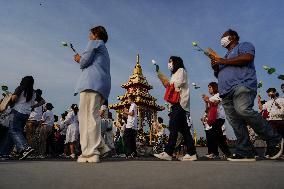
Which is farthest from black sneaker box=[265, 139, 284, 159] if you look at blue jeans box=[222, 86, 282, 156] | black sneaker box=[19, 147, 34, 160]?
black sneaker box=[19, 147, 34, 160]

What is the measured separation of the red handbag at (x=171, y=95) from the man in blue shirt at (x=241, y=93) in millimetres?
873

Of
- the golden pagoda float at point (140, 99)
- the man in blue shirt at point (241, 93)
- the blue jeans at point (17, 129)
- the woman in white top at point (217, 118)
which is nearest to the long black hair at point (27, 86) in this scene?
the blue jeans at point (17, 129)

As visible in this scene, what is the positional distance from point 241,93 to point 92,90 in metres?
2.13

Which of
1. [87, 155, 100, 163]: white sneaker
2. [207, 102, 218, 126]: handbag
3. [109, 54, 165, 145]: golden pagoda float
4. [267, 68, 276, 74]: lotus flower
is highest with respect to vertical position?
[109, 54, 165, 145]: golden pagoda float

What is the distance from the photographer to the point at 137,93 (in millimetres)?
47094

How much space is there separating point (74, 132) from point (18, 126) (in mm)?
4056

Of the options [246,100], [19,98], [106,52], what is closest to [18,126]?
[19,98]

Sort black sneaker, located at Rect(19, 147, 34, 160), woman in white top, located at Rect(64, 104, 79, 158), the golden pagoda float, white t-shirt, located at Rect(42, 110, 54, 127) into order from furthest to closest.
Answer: the golden pagoda float → woman in white top, located at Rect(64, 104, 79, 158) → white t-shirt, located at Rect(42, 110, 54, 127) → black sneaker, located at Rect(19, 147, 34, 160)

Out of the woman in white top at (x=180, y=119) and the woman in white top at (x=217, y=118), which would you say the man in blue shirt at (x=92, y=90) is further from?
the woman in white top at (x=217, y=118)

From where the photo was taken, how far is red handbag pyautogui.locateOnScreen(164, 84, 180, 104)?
5.92 meters

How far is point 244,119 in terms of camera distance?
4922 millimetres

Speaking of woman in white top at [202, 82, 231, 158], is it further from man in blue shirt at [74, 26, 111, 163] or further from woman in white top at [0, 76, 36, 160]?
woman in white top at [0, 76, 36, 160]

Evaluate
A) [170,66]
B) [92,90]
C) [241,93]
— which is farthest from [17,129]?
[241,93]

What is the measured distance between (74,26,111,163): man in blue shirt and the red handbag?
128 cm
